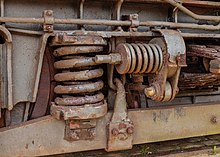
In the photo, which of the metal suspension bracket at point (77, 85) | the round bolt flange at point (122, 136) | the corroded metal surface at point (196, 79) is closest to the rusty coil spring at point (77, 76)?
the metal suspension bracket at point (77, 85)

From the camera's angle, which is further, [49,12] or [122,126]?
[122,126]

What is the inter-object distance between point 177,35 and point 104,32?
38 centimetres

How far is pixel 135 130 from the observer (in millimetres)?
1878

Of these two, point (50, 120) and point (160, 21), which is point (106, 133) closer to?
point (50, 120)

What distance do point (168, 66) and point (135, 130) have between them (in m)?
0.40

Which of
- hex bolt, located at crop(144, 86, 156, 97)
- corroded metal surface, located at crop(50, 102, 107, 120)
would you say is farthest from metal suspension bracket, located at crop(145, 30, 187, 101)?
corroded metal surface, located at crop(50, 102, 107, 120)

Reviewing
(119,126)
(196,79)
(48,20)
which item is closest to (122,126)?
(119,126)

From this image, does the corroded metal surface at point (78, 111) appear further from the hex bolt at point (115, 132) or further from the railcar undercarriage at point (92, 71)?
the hex bolt at point (115, 132)

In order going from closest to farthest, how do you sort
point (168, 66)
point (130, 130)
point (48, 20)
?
point (48, 20), point (168, 66), point (130, 130)

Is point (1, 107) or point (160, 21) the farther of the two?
point (160, 21)

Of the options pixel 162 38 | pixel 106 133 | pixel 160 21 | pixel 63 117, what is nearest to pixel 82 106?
pixel 63 117

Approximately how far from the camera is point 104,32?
1.73 m

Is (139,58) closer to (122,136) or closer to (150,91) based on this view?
(150,91)

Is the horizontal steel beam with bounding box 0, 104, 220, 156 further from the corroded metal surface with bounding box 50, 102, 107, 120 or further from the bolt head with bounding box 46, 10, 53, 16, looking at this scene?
the bolt head with bounding box 46, 10, 53, 16
